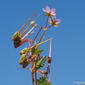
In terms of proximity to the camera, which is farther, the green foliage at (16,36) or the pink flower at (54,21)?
the pink flower at (54,21)

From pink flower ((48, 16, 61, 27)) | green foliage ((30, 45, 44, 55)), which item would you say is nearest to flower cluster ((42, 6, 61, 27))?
pink flower ((48, 16, 61, 27))

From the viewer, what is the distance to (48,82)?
0.79 metres

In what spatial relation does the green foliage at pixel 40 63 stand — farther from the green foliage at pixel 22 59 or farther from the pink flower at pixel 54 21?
the pink flower at pixel 54 21

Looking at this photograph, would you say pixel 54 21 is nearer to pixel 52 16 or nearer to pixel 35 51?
pixel 52 16

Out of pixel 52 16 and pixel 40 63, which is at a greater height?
pixel 52 16

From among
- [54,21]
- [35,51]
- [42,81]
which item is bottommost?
[42,81]

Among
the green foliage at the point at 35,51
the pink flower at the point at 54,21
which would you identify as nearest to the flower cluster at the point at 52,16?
the pink flower at the point at 54,21

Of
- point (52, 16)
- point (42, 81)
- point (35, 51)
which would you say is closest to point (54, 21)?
point (52, 16)

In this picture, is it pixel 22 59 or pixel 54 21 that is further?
pixel 54 21

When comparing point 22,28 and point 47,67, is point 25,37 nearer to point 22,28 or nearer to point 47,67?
point 22,28

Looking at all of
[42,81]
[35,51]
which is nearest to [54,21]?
[35,51]

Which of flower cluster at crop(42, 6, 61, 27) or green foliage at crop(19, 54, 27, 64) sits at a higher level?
flower cluster at crop(42, 6, 61, 27)

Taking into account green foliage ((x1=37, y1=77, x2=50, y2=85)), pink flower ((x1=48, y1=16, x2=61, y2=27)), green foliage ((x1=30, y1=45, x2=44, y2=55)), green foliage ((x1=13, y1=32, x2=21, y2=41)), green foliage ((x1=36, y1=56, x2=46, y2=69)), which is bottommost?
green foliage ((x1=37, y1=77, x2=50, y2=85))

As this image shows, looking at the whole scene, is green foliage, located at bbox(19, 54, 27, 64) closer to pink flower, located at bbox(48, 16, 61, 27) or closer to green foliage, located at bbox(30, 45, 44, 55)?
green foliage, located at bbox(30, 45, 44, 55)
